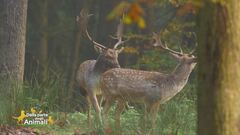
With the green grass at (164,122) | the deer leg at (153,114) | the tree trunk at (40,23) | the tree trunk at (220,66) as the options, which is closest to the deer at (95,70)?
the green grass at (164,122)

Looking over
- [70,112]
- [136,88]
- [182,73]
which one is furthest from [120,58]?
[136,88]

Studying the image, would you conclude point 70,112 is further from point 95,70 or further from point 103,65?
point 103,65

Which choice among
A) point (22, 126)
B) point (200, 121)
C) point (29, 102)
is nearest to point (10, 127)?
point (22, 126)

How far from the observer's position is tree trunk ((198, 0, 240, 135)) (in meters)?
5.29

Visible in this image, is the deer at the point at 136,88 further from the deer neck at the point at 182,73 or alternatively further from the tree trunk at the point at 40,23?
the tree trunk at the point at 40,23

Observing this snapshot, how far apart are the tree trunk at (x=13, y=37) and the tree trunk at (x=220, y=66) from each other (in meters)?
7.11

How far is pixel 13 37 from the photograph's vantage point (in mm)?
12227

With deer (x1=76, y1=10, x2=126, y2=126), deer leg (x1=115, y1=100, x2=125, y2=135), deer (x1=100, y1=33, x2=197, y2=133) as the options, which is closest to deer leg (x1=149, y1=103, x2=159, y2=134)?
deer (x1=100, y1=33, x2=197, y2=133)

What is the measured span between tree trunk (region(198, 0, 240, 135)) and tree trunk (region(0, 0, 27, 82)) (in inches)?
280

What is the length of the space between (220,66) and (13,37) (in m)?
7.37

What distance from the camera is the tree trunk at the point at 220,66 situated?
5.29 m

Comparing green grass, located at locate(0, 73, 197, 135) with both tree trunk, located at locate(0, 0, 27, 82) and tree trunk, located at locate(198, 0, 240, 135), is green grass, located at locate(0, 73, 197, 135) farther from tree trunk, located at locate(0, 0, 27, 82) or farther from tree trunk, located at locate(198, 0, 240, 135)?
tree trunk, located at locate(198, 0, 240, 135)

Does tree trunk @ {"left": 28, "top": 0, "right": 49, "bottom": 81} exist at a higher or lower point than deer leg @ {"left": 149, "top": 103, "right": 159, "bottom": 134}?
higher

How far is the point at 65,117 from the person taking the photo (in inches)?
413
